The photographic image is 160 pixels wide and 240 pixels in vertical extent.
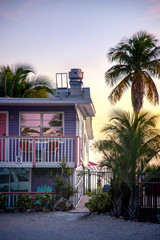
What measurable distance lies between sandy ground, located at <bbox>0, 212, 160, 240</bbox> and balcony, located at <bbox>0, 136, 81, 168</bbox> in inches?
102

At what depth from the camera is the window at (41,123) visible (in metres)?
21.0

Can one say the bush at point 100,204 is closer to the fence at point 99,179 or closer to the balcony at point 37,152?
the fence at point 99,179

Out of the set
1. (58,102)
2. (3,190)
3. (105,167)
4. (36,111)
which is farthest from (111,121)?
(3,190)

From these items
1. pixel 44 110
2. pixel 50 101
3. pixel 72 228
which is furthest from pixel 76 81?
pixel 72 228

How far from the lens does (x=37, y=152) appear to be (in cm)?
1953

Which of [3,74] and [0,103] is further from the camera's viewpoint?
[3,74]

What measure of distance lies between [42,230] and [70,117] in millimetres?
7694

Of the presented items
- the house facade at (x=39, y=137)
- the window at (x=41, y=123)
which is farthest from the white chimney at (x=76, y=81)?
the window at (x=41, y=123)

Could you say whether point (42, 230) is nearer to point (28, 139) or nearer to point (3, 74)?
point (28, 139)

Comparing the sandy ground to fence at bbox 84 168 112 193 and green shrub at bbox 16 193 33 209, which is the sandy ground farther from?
fence at bbox 84 168 112 193

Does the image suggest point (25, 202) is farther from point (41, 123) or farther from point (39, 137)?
point (41, 123)

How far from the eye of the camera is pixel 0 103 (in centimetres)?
2003

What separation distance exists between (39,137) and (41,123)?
2.21 m

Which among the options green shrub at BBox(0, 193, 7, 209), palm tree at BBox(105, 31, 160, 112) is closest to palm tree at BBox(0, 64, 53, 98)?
palm tree at BBox(105, 31, 160, 112)
